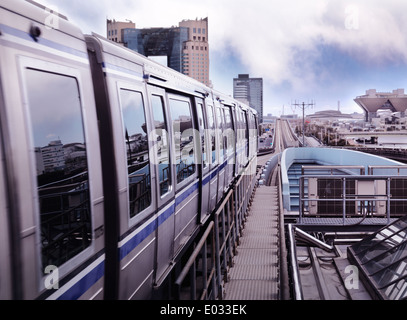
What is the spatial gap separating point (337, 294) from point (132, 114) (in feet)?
20.5

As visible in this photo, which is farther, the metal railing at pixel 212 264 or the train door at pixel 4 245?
the metal railing at pixel 212 264

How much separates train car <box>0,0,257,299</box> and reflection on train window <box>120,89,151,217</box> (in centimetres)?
1

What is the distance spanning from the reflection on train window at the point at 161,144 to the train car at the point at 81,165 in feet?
0.06

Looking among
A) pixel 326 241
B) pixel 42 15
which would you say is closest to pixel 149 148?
pixel 42 15

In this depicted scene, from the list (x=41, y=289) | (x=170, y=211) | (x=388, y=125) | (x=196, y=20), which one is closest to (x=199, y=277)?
(x=170, y=211)

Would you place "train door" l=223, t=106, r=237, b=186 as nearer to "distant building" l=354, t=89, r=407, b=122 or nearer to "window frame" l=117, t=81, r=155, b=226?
"window frame" l=117, t=81, r=155, b=226

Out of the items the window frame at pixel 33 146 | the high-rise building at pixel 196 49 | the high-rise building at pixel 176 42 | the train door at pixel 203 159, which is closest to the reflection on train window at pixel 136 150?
the window frame at pixel 33 146

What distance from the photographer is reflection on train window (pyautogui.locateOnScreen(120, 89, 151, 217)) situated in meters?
3.63

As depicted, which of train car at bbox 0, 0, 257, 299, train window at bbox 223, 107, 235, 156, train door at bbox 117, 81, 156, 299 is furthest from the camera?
train window at bbox 223, 107, 235, 156

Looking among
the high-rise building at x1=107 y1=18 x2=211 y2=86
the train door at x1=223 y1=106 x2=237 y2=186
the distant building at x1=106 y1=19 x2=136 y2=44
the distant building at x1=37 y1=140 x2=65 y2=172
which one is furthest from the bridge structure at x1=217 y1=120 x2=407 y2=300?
the distant building at x1=106 y1=19 x2=136 y2=44

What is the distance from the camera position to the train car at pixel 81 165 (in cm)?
220

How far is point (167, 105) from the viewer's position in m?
4.97

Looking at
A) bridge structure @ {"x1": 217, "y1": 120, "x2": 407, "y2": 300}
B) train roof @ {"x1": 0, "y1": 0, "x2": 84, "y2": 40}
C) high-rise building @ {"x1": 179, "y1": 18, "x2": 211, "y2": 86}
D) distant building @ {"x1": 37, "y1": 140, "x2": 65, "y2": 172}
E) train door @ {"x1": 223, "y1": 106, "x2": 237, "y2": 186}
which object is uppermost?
high-rise building @ {"x1": 179, "y1": 18, "x2": 211, "y2": 86}

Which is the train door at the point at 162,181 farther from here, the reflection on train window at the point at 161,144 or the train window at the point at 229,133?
the train window at the point at 229,133
